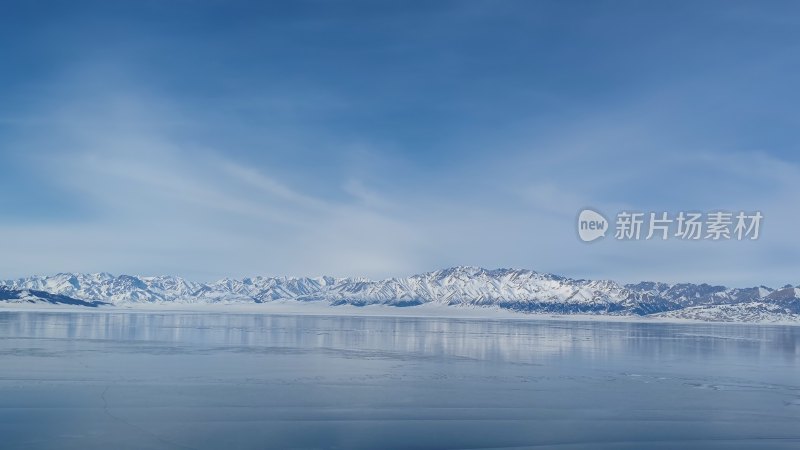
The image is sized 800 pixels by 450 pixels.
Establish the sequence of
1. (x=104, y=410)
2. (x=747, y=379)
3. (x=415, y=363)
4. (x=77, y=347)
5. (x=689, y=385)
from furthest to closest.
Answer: (x=77, y=347), (x=415, y=363), (x=747, y=379), (x=689, y=385), (x=104, y=410)

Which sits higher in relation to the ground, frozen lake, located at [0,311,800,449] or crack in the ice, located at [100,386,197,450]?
crack in the ice, located at [100,386,197,450]

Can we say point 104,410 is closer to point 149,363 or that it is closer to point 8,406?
point 8,406

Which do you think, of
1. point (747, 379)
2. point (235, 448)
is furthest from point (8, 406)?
point (747, 379)

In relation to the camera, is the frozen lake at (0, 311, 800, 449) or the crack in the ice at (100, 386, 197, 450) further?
the frozen lake at (0, 311, 800, 449)

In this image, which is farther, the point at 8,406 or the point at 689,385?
the point at 689,385

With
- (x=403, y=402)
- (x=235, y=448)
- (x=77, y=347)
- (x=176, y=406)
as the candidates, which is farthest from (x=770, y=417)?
(x=77, y=347)

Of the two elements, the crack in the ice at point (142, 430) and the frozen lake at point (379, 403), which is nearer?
the crack in the ice at point (142, 430)

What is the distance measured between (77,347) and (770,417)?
3457 cm

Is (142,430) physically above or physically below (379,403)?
above

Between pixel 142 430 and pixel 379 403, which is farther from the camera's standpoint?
pixel 379 403

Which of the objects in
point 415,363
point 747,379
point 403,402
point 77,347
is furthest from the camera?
point 77,347

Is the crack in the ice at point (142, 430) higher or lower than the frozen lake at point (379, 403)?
higher

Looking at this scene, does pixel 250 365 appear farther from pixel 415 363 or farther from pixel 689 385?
pixel 689 385

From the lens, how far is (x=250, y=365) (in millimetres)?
29594
